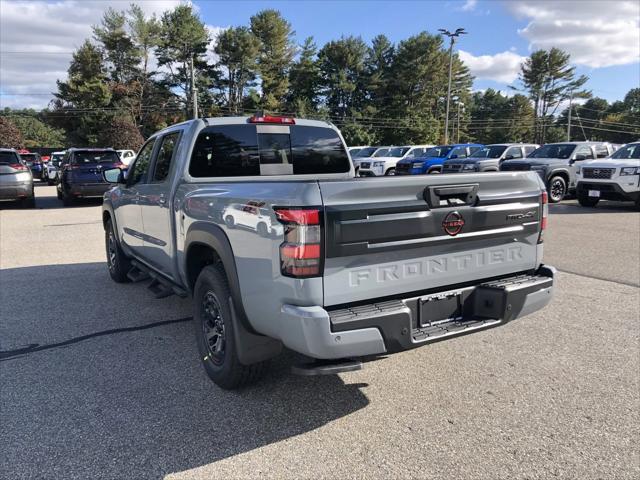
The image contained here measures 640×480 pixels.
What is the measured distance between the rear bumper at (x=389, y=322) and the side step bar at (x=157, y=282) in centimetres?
197

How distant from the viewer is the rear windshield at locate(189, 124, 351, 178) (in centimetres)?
418

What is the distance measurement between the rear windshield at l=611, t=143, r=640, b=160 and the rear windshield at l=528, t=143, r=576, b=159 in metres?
1.28

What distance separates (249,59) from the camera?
183ft

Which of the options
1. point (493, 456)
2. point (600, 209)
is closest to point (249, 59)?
point (600, 209)

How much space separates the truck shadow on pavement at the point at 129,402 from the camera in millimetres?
2705

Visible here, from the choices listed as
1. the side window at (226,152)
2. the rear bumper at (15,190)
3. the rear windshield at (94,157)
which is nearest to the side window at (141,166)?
the side window at (226,152)

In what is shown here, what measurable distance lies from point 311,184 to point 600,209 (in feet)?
46.9

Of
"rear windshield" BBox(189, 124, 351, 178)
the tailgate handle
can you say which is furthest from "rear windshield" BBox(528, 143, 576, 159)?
the tailgate handle

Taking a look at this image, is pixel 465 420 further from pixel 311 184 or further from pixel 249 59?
pixel 249 59

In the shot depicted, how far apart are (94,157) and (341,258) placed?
15257 millimetres

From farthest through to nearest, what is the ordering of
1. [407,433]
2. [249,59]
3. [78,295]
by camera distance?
[249,59] → [78,295] → [407,433]

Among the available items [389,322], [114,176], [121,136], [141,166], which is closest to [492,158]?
[114,176]

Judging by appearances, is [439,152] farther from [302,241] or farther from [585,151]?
[302,241]

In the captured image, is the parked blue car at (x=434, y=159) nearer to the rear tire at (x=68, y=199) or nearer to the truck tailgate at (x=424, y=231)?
the rear tire at (x=68, y=199)
